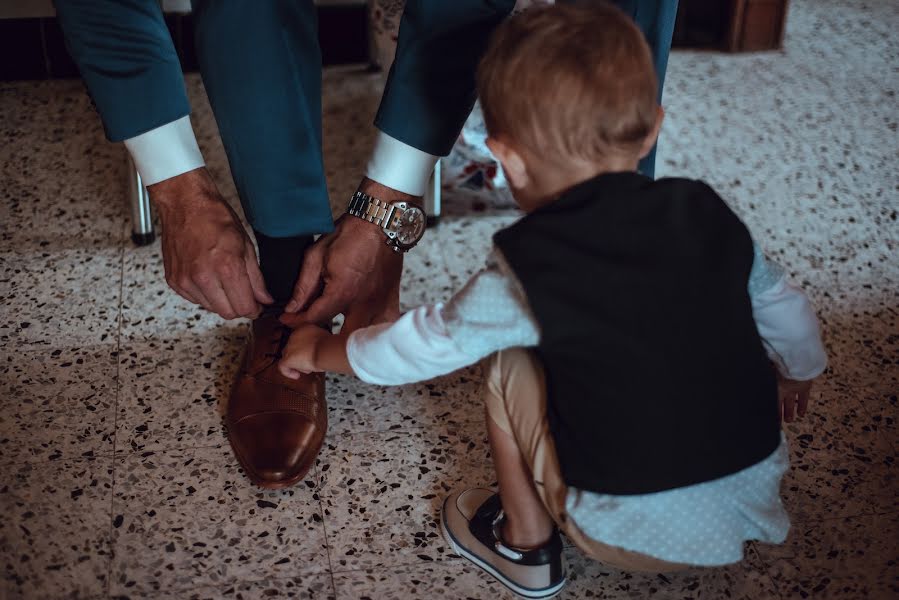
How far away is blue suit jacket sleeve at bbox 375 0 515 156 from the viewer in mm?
1054

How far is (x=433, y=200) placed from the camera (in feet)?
4.82

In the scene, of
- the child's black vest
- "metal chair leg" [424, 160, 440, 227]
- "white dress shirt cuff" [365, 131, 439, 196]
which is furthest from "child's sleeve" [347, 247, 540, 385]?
"metal chair leg" [424, 160, 440, 227]

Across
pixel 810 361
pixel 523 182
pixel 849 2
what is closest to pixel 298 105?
pixel 523 182

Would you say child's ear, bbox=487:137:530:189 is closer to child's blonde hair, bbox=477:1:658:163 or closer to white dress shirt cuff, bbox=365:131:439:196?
child's blonde hair, bbox=477:1:658:163

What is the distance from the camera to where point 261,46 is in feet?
3.40

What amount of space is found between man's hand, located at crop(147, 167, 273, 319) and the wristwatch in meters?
0.14

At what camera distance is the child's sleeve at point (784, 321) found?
0.84 metres

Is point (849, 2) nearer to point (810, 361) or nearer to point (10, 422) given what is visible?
point (810, 361)

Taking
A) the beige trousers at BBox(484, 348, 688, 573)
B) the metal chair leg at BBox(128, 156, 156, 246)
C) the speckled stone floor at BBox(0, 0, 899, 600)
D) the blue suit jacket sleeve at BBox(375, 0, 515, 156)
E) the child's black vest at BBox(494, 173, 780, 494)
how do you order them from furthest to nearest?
the metal chair leg at BBox(128, 156, 156, 246) < the blue suit jacket sleeve at BBox(375, 0, 515, 156) < the speckled stone floor at BBox(0, 0, 899, 600) < the beige trousers at BBox(484, 348, 688, 573) < the child's black vest at BBox(494, 173, 780, 494)

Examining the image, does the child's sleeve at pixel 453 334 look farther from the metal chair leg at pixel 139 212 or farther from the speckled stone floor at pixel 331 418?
the metal chair leg at pixel 139 212

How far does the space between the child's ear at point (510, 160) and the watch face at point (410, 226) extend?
1.08ft

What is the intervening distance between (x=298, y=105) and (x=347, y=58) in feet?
3.22

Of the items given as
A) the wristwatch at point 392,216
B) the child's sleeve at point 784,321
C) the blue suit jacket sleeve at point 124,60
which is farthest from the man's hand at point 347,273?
the child's sleeve at point 784,321

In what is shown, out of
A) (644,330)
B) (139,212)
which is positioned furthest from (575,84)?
(139,212)
